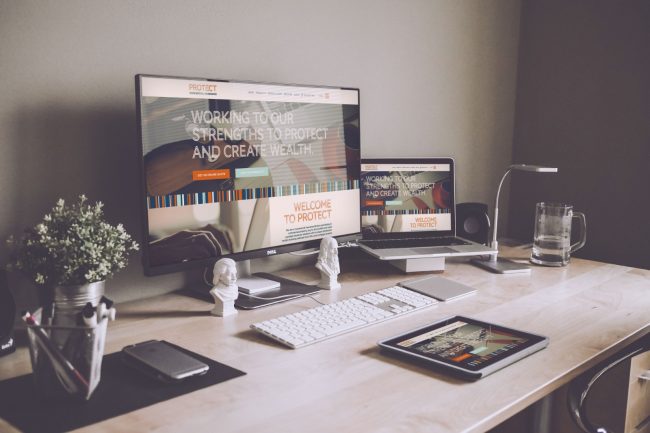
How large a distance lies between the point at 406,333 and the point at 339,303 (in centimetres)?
25

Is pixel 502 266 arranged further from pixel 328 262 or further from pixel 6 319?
pixel 6 319

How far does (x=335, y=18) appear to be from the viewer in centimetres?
193

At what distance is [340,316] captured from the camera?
1.37 metres

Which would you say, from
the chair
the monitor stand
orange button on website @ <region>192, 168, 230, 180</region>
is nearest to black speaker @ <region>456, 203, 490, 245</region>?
the monitor stand

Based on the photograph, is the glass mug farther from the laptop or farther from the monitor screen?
the monitor screen

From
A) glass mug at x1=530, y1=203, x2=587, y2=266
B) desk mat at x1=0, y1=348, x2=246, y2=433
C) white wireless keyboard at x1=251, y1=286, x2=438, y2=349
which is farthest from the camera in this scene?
glass mug at x1=530, y1=203, x2=587, y2=266

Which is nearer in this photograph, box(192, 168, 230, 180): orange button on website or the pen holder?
the pen holder

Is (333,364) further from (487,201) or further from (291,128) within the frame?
(487,201)

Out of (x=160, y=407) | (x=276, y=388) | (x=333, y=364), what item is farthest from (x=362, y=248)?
(x=160, y=407)

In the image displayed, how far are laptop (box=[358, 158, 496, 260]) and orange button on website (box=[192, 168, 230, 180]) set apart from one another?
1.88ft

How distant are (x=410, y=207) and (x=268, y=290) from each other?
662mm

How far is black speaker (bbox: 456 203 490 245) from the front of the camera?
2131 millimetres

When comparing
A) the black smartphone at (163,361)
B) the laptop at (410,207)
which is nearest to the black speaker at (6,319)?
the black smartphone at (163,361)

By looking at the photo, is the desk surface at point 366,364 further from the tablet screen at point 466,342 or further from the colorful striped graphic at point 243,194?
the colorful striped graphic at point 243,194
